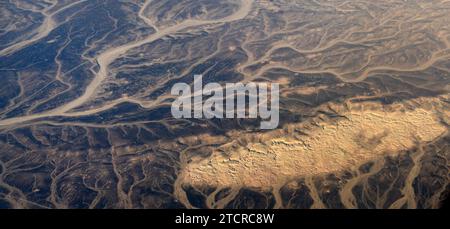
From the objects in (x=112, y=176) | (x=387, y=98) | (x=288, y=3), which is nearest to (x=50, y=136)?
(x=112, y=176)

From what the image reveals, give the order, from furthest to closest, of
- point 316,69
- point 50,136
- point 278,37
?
point 278,37, point 316,69, point 50,136

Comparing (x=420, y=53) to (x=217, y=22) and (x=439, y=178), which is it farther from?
(x=217, y=22)

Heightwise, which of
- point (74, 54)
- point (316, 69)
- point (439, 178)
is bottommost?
point (439, 178)

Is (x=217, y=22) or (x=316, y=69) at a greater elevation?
(x=217, y=22)

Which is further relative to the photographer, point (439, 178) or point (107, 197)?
point (107, 197)
